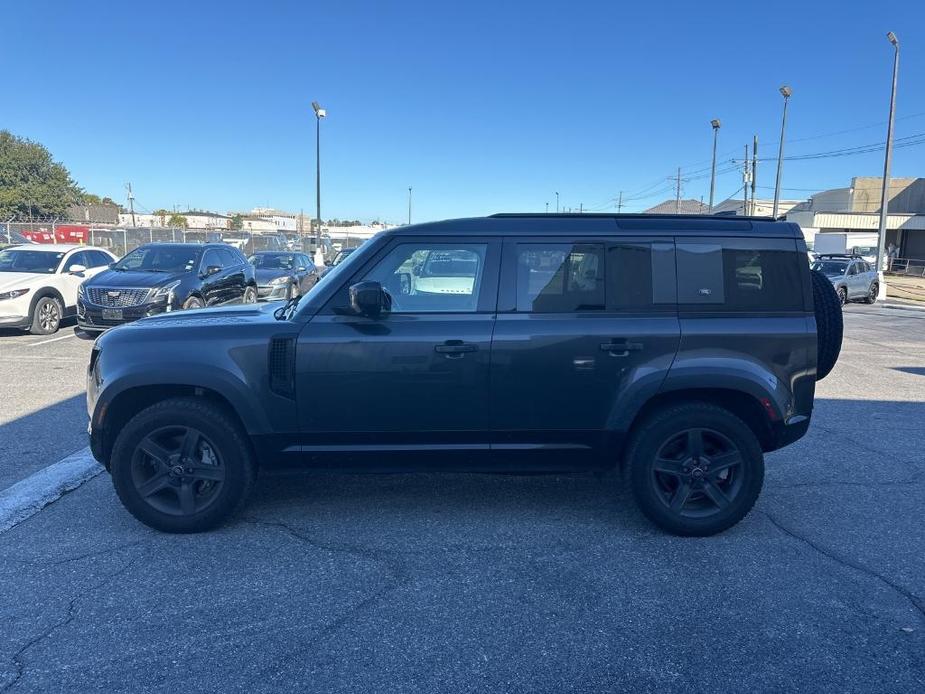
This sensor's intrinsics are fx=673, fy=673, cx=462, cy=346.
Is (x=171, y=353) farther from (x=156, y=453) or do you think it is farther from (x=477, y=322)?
(x=477, y=322)

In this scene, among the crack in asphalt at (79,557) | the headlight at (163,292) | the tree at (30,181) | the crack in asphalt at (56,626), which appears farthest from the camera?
the tree at (30,181)

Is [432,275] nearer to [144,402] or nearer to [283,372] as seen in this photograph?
[283,372]

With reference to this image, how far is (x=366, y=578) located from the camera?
3.57 metres

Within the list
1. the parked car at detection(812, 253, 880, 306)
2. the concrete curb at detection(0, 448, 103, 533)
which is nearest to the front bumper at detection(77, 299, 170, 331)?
the concrete curb at detection(0, 448, 103, 533)

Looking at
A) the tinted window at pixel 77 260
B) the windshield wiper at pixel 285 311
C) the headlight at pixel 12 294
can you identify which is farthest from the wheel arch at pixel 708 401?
the tinted window at pixel 77 260

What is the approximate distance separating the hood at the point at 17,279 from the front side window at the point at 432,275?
10.3 m

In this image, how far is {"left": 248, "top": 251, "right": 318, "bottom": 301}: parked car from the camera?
681 inches

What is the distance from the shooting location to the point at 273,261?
19438 millimetres

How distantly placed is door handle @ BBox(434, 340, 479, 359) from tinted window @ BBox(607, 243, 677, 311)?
2.87ft

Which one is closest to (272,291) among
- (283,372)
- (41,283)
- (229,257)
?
(229,257)

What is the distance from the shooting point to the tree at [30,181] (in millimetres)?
62906

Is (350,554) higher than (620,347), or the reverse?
(620,347)

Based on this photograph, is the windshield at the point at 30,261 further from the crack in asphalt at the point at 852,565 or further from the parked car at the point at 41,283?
the crack in asphalt at the point at 852,565

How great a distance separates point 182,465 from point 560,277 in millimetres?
2533
